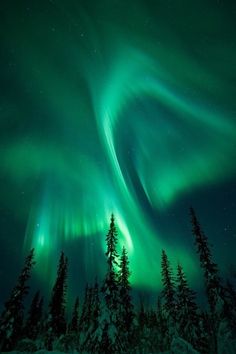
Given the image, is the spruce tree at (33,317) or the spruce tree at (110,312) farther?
the spruce tree at (33,317)

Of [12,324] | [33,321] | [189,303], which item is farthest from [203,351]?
[33,321]

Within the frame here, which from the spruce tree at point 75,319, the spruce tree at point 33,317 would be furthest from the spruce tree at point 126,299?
the spruce tree at point 75,319

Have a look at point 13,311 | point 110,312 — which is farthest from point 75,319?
point 110,312

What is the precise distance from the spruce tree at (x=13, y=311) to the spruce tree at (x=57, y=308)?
5070mm

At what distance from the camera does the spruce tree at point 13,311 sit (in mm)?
33812

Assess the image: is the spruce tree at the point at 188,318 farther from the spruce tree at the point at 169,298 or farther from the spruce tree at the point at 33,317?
the spruce tree at the point at 33,317

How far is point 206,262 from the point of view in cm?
3278

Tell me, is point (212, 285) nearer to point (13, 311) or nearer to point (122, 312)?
point (122, 312)

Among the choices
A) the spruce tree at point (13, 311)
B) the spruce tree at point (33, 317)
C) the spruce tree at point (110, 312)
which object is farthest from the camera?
the spruce tree at point (33, 317)

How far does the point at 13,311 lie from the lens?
121 ft

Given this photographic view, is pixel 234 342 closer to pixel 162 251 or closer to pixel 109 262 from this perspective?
pixel 109 262

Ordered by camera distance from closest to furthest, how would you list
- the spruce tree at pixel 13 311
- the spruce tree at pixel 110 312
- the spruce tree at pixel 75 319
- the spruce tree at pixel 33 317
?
the spruce tree at pixel 110 312 < the spruce tree at pixel 13 311 < the spruce tree at pixel 33 317 < the spruce tree at pixel 75 319

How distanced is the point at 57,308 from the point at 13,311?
796cm

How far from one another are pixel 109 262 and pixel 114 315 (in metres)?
6.83
